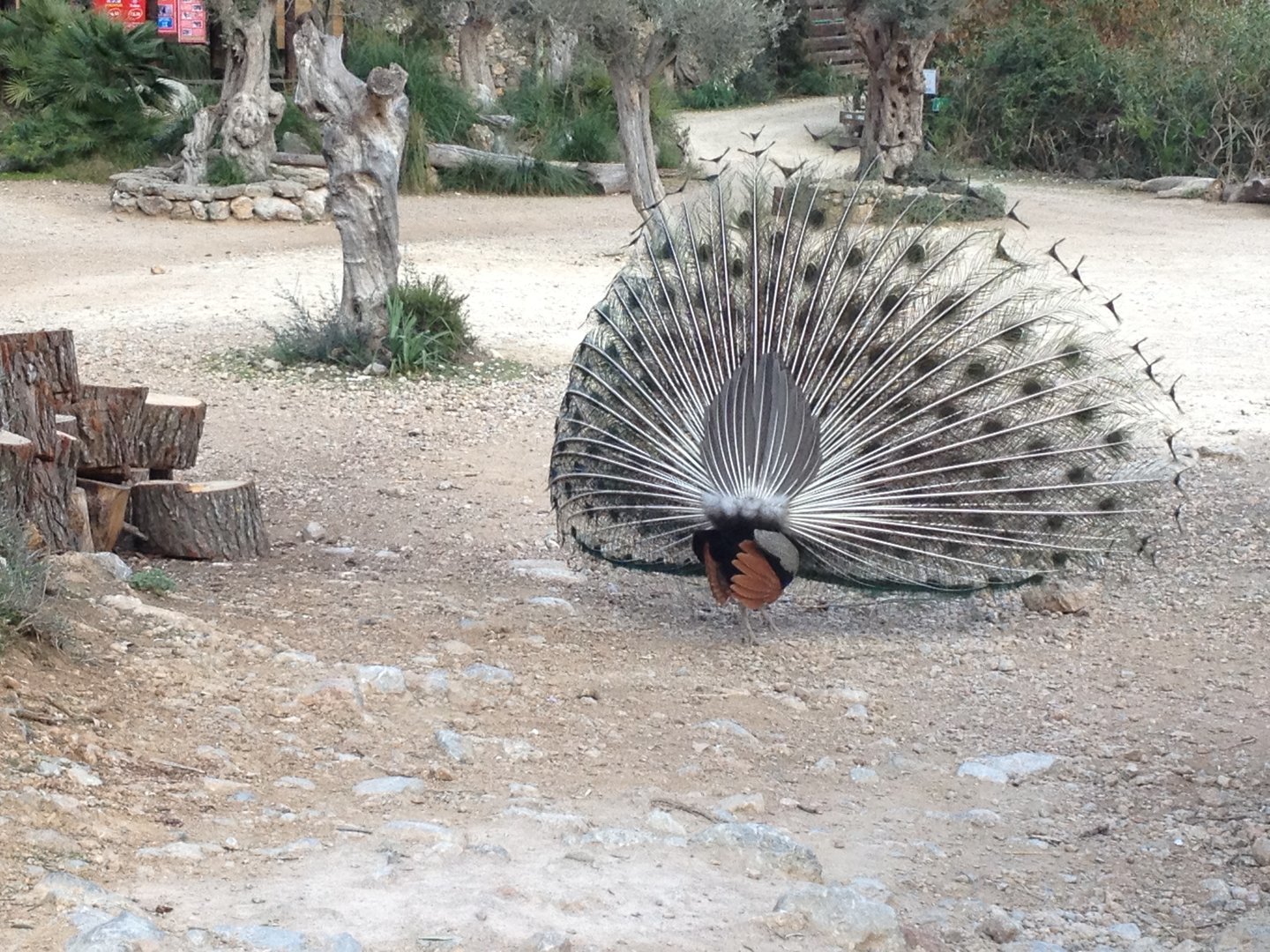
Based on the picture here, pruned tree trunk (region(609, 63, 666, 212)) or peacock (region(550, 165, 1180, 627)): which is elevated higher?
pruned tree trunk (region(609, 63, 666, 212))

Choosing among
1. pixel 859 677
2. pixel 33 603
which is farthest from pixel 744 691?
pixel 33 603

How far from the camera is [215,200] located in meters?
19.2

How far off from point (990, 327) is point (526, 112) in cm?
1941

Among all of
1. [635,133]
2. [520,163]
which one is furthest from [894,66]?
[635,133]

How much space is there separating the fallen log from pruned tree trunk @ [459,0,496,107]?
8.49 ft

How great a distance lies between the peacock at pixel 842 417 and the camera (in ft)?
18.6

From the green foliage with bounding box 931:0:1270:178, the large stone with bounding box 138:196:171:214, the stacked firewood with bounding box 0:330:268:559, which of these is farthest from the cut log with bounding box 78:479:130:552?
the green foliage with bounding box 931:0:1270:178

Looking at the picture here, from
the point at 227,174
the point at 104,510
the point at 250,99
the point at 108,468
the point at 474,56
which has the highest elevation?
the point at 474,56

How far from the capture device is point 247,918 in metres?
3.14

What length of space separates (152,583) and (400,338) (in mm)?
5487

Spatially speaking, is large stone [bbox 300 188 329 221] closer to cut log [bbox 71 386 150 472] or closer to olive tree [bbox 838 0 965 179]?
olive tree [bbox 838 0 965 179]

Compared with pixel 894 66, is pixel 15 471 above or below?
below

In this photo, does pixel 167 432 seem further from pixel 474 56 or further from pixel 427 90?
pixel 474 56

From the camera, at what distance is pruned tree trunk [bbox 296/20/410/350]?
10320 millimetres
